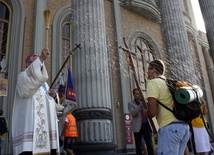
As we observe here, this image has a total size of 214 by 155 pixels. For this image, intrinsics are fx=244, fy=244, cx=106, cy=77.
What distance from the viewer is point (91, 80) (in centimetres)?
598

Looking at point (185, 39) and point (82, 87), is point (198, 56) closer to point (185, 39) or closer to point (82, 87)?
point (185, 39)

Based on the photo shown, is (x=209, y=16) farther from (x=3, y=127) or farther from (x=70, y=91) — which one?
(x=3, y=127)

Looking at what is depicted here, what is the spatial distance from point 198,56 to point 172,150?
58.1 ft

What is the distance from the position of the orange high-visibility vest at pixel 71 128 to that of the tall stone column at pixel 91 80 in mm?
403

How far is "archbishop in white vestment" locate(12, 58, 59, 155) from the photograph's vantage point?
3.36 meters

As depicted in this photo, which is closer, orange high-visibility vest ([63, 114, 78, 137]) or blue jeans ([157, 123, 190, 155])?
blue jeans ([157, 123, 190, 155])

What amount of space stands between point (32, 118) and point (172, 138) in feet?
6.41

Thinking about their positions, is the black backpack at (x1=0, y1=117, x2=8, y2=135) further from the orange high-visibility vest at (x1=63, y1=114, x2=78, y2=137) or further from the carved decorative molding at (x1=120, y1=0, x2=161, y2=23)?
the carved decorative molding at (x1=120, y1=0, x2=161, y2=23)

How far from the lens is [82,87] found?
599cm

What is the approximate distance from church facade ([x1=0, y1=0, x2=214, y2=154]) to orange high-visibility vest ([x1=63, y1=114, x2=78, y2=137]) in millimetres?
392

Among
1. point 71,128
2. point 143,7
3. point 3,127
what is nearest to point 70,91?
point 71,128

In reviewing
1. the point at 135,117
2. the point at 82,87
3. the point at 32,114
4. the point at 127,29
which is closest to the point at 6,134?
the point at 82,87

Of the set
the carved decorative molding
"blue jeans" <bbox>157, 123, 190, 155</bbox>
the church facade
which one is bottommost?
"blue jeans" <bbox>157, 123, 190, 155</bbox>

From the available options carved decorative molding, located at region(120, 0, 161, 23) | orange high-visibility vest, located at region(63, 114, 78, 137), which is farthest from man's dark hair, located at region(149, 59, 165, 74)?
carved decorative molding, located at region(120, 0, 161, 23)
